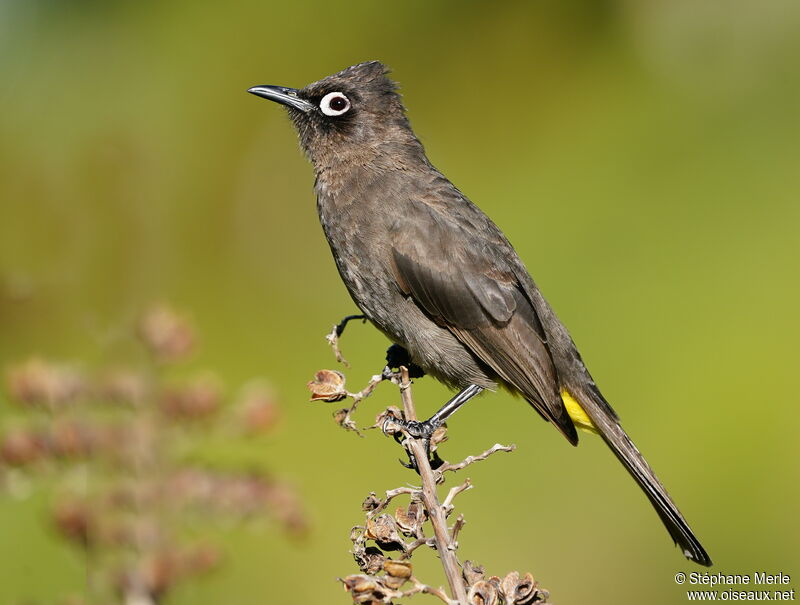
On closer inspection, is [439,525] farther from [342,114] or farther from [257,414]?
[342,114]

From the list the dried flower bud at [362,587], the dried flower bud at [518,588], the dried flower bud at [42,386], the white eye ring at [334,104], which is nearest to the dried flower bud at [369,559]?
the dried flower bud at [362,587]

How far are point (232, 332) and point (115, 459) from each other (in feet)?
14.7

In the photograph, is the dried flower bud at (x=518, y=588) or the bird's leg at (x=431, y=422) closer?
the dried flower bud at (x=518, y=588)

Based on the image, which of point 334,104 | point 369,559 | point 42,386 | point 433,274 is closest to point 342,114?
point 334,104

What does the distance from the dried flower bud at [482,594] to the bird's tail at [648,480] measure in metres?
1.77

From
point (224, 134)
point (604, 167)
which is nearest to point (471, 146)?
point (604, 167)

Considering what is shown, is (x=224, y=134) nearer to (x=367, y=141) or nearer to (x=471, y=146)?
(x=471, y=146)

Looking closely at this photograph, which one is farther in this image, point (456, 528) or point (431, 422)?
point (431, 422)

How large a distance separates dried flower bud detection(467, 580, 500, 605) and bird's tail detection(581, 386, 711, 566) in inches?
69.5

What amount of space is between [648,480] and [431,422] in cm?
109

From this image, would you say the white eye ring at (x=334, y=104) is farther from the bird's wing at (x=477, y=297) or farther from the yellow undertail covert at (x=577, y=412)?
the yellow undertail covert at (x=577, y=412)

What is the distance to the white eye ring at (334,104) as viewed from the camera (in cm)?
443

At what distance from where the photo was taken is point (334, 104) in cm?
445

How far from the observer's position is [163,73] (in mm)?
8820
